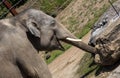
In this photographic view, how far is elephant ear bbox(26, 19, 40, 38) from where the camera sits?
7.60m

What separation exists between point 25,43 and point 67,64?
14.8 ft

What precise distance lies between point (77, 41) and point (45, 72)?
142 centimetres

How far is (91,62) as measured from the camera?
34.5 ft

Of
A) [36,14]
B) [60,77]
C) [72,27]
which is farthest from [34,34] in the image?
[72,27]

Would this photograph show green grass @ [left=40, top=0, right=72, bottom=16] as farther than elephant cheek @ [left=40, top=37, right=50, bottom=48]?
Yes

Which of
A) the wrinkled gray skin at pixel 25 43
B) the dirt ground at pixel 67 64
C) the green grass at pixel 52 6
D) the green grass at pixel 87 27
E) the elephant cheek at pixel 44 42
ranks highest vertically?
the wrinkled gray skin at pixel 25 43

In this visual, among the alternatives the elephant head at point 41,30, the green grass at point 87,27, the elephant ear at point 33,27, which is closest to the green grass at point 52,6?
the green grass at point 87,27

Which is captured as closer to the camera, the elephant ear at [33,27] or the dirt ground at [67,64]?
the elephant ear at [33,27]

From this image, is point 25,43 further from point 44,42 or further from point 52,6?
point 52,6

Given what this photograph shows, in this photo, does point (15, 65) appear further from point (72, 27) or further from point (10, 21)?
point (72, 27)

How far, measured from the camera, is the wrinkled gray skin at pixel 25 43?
23.9 feet

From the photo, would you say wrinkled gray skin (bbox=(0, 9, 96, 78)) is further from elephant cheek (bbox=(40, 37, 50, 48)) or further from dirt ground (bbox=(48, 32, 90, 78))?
dirt ground (bbox=(48, 32, 90, 78))

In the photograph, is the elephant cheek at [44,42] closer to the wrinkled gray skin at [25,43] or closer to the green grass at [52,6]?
the wrinkled gray skin at [25,43]

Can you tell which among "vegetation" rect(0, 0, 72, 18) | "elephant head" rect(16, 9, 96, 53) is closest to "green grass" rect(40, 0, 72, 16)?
"vegetation" rect(0, 0, 72, 18)
